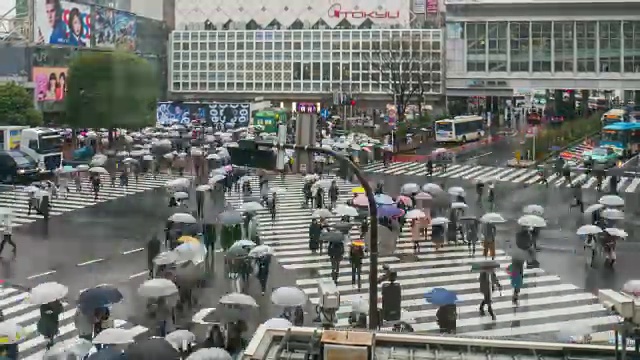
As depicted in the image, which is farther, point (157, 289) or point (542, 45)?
point (542, 45)

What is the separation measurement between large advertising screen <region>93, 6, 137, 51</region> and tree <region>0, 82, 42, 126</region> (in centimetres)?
1419

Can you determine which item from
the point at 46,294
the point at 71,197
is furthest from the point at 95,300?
the point at 71,197

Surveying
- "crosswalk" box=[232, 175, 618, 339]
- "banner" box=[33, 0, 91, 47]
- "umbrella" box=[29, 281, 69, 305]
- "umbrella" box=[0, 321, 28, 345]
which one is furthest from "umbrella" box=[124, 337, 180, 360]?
"banner" box=[33, 0, 91, 47]

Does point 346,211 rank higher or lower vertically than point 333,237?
higher

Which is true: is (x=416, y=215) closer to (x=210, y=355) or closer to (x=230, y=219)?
(x=230, y=219)

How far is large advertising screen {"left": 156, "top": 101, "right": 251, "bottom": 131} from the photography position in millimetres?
59562

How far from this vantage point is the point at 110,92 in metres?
50.8

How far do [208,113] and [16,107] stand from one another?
13.5 m

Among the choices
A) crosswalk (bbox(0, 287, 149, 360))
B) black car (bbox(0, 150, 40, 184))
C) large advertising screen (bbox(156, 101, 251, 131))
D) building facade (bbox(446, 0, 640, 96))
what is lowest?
crosswalk (bbox(0, 287, 149, 360))

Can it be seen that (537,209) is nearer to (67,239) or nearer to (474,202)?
(474,202)

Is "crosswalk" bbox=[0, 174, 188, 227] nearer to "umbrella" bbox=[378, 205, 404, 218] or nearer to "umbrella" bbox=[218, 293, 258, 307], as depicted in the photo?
"umbrella" bbox=[378, 205, 404, 218]

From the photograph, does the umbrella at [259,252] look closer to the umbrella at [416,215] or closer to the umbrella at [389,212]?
the umbrella at [389,212]

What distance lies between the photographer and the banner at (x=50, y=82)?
60094mm

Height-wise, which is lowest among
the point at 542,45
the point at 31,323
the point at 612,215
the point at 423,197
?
the point at 31,323
